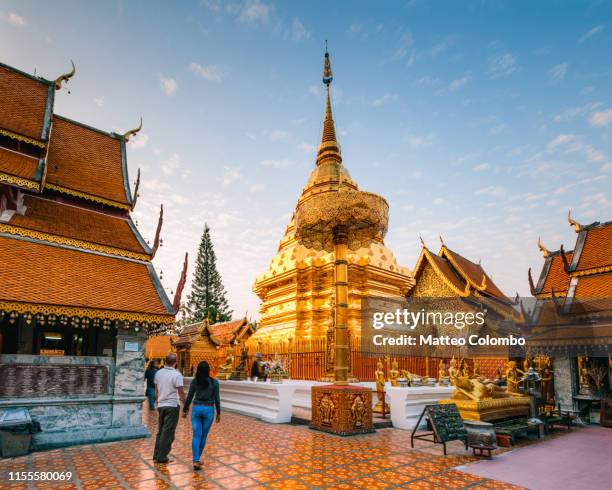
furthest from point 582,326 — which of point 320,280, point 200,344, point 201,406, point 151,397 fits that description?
point 200,344

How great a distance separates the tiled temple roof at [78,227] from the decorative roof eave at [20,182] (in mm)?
595

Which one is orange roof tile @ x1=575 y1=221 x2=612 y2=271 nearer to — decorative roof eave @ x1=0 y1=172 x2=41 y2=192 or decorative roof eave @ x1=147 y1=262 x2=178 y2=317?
decorative roof eave @ x1=147 y1=262 x2=178 y2=317

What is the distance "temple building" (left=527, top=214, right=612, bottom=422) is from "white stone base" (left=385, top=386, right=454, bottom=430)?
422cm

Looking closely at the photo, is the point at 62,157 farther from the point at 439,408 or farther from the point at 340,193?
the point at 439,408

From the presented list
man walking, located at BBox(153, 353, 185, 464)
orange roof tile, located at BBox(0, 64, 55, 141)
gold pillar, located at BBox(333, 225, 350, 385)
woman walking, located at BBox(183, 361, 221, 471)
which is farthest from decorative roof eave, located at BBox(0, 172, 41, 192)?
gold pillar, located at BBox(333, 225, 350, 385)

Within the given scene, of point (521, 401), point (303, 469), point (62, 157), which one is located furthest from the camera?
point (62, 157)

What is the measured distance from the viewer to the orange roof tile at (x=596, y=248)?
11.0 metres

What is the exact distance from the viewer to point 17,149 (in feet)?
26.6

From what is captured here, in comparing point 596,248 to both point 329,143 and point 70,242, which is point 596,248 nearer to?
point 329,143

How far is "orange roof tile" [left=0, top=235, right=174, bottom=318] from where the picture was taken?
243 inches

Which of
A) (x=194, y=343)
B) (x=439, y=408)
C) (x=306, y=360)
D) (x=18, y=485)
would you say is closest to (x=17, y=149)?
(x=18, y=485)

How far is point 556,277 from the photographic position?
12.7 metres

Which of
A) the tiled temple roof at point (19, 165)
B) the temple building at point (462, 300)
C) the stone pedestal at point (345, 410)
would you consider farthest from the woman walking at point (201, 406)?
the temple building at point (462, 300)

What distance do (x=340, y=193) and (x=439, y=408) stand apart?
3.81 meters
